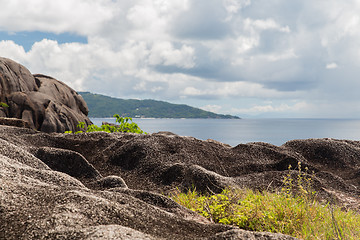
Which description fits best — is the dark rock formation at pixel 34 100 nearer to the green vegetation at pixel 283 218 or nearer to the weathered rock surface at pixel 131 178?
the weathered rock surface at pixel 131 178

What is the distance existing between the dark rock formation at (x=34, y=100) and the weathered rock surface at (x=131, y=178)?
7.10 metres

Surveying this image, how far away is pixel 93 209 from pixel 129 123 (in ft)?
39.4

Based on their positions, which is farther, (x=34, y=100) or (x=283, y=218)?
(x=34, y=100)

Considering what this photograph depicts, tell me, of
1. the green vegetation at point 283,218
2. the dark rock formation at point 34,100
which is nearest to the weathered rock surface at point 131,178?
the green vegetation at point 283,218

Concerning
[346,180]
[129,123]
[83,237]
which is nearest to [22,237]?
[83,237]

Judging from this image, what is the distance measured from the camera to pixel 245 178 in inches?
365

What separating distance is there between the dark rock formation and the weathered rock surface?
23.3 feet

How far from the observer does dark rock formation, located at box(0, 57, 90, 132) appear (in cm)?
1848

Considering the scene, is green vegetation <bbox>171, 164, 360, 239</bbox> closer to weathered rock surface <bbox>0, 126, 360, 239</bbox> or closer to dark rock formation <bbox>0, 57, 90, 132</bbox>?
weathered rock surface <bbox>0, 126, 360, 239</bbox>

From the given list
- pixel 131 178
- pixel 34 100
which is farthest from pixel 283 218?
pixel 34 100

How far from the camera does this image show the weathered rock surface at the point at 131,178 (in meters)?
3.86

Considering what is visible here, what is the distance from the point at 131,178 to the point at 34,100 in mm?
12362

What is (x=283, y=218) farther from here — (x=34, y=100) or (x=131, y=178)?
(x=34, y=100)

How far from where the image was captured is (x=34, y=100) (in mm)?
19000
